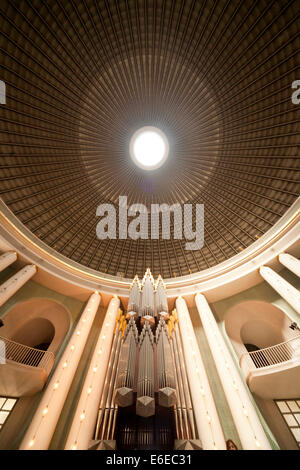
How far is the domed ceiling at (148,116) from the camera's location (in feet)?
40.2

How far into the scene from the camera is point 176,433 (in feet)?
28.3

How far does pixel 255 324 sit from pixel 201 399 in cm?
760

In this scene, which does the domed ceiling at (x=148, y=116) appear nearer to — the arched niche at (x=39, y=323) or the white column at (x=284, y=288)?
the white column at (x=284, y=288)

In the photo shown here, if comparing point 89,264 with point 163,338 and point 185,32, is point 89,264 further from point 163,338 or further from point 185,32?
point 185,32

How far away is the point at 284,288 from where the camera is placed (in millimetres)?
11383

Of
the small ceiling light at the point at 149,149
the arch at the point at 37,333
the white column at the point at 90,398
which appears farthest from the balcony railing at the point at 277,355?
the small ceiling light at the point at 149,149

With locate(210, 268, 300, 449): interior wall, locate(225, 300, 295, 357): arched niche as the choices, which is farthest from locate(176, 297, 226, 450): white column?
locate(225, 300, 295, 357): arched niche

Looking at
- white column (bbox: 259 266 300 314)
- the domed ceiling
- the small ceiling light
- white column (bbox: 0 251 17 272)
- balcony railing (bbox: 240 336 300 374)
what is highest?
the small ceiling light

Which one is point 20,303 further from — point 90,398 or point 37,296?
point 90,398

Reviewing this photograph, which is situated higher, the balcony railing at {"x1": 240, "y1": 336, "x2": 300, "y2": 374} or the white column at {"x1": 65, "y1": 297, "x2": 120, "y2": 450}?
the balcony railing at {"x1": 240, "y1": 336, "x2": 300, "y2": 374}

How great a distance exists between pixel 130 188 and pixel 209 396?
15.8 meters

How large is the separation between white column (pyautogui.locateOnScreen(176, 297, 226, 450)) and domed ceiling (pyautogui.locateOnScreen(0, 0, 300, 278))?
8003mm

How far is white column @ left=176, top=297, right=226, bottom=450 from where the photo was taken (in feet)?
25.0

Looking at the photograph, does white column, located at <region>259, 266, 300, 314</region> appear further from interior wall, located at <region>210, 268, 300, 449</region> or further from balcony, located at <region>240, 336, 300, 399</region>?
balcony, located at <region>240, 336, 300, 399</region>
